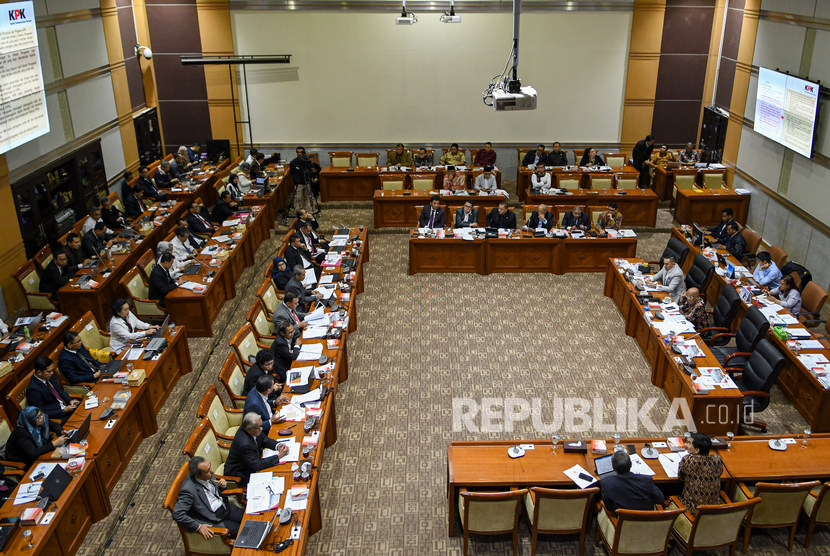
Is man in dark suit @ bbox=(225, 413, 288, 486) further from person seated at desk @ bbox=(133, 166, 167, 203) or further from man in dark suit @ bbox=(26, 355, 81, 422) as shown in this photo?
person seated at desk @ bbox=(133, 166, 167, 203)

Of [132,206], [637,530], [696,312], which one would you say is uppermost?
[132,206]

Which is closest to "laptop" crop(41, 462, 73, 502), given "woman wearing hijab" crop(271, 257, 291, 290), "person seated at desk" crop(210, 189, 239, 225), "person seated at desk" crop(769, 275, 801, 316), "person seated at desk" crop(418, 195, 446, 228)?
"woman wearing hijab" crop(271, 257, 291, 290)

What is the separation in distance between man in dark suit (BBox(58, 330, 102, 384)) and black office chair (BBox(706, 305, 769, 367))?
7665 millimetres

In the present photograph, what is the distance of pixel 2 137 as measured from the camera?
376 inches

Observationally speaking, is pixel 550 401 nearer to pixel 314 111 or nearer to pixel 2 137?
pixel 2 137

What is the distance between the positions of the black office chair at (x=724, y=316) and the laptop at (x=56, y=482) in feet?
25.0

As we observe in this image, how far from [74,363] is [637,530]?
20.8ft

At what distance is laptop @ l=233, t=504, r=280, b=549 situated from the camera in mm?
5355

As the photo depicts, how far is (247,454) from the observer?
241 inches

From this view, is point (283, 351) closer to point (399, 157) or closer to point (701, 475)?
point (701, 475)

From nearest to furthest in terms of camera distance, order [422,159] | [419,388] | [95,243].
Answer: [419,388], [95,243], [422,159]

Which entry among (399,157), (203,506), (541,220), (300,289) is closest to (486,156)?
(399,157)

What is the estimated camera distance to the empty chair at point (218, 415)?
6.67 m

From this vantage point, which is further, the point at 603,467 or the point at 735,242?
the point at 735,242
